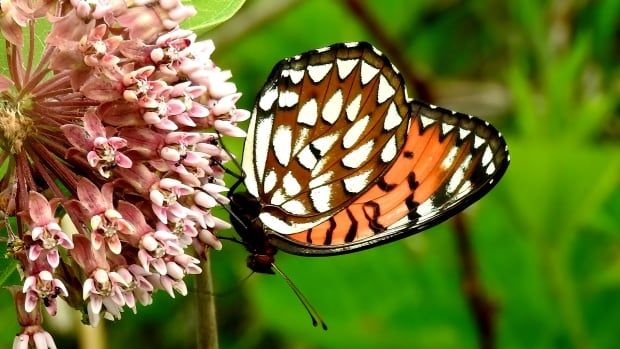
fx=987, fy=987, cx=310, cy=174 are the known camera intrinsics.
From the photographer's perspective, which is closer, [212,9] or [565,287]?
[212,9]

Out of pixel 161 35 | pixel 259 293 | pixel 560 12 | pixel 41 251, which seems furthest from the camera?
pixel 560 12

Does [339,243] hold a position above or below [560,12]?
below

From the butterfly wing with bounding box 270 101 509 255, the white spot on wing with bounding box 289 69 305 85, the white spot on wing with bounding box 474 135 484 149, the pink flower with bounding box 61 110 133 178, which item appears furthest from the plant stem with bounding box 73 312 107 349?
the pink flower with bounding box 61 110 133 178

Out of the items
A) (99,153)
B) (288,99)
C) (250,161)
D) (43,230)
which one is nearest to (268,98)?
(288,99)

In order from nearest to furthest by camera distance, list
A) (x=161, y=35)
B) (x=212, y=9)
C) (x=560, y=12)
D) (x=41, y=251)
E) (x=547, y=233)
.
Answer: (x=41, y=251) → (x=161, y=35) → (x=212, y=9) → (x=547, y=233) → (x=560, y=12)

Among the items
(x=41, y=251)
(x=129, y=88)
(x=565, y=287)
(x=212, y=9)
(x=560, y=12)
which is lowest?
(x=565, y=287)

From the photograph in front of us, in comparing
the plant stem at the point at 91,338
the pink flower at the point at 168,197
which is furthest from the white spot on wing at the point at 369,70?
the plant stem at the point at 91,338

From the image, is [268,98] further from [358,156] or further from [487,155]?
[487,155]

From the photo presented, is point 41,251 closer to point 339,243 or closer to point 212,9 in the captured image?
point 212,9

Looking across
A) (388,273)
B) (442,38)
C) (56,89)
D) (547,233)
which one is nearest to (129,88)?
(56,89)
